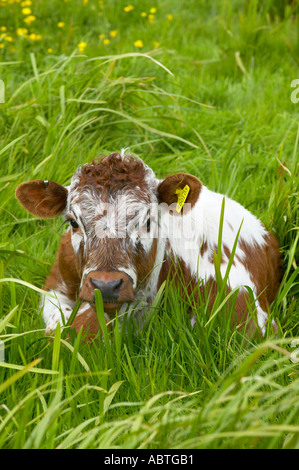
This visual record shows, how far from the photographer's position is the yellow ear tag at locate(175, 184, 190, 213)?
367cm

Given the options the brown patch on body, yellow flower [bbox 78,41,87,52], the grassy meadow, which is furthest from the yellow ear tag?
yellow flower [bbox 78,41,87,52]

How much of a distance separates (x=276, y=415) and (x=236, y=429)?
63 centimetres

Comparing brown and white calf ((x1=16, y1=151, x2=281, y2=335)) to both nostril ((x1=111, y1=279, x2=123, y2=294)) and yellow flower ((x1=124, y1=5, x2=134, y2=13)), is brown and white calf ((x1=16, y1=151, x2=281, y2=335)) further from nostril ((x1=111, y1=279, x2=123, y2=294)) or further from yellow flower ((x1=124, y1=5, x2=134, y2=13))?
yellow flower ((x1=124, y1=5, x2=134, y2=13))

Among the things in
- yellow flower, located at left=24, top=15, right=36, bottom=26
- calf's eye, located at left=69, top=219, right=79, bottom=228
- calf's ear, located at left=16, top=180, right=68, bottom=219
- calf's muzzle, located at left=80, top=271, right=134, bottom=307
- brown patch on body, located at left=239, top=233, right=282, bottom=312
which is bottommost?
brown patch on body, located at left=239, top=233, right=282, bottom=312

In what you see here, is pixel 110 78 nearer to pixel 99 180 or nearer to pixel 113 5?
pixel 99 180

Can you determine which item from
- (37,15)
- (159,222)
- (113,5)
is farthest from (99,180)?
(113,5)

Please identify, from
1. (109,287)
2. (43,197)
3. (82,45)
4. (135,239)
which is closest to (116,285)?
(109,287)

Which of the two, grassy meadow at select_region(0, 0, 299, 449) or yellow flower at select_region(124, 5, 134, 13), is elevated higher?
yellow flower at select_region(124, 5, 134, 13)

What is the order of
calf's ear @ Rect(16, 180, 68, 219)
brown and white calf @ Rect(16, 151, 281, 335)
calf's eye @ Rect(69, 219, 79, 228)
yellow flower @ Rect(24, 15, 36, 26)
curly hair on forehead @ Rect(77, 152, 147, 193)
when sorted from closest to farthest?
1. brown and white calf @ Rect(16, 151, 281, 335)
2. curly hair on forehead @ Rect(77, 152, 147, 193)
3. calf's eye @ Rect(69, 219, 79, 228)
4. calf's ear @ Rect(16, 180, 68, 219)
5. yellow flower @ Rect(24, 15, 36, 26)

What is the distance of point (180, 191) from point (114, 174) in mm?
438

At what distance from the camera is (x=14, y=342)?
10.3ft

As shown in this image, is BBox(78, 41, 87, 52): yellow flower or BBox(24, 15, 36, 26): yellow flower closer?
BBox(78, 41, 87, 52): yellow flower

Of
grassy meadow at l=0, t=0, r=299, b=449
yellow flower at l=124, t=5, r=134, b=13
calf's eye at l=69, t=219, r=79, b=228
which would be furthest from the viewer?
yellow flower at l=124, t=5, r=134, b=13

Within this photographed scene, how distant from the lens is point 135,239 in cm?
354
